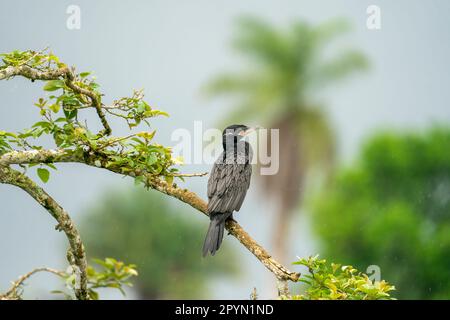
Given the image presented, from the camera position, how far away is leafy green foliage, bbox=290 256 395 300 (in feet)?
18.0

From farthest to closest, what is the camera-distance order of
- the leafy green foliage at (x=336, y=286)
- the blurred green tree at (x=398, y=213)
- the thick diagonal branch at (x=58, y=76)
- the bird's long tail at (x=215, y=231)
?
the blurred green tree at (x=398, y=213), the bird's long tail at (x=215, y=231), the thick diagonal branch at (x=58, y=76), the leafy green foliage at (x=336, y=286)

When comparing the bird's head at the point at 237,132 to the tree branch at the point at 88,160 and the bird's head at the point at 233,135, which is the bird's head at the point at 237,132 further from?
the tree branch at the point at 88,160

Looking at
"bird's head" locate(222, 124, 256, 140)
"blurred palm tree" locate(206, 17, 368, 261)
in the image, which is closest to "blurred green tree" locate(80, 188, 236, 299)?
"blurred palm tree" locate(206, 17, 368, 261)

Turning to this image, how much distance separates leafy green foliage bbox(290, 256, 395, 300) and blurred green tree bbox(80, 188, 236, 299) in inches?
1276

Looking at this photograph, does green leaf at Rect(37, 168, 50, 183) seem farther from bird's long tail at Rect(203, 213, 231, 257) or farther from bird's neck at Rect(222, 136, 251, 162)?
bird's neck at Rect(222, 136, 251, 162)

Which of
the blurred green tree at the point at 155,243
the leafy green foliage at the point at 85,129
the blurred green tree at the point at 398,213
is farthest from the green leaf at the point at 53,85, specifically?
the blurred green tree at the point at 155,243

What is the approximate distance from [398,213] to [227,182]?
82.7 ft

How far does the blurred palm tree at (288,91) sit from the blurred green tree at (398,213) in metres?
1.73

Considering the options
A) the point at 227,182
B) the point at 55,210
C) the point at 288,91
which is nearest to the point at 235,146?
the point at 227,182

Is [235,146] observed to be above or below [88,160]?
above

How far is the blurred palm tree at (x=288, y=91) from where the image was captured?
117ft

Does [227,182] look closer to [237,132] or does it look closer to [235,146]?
[235,146]

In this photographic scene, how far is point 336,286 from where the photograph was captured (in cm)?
565

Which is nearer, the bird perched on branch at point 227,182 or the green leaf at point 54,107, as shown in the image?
the green leaf at point 54,107
